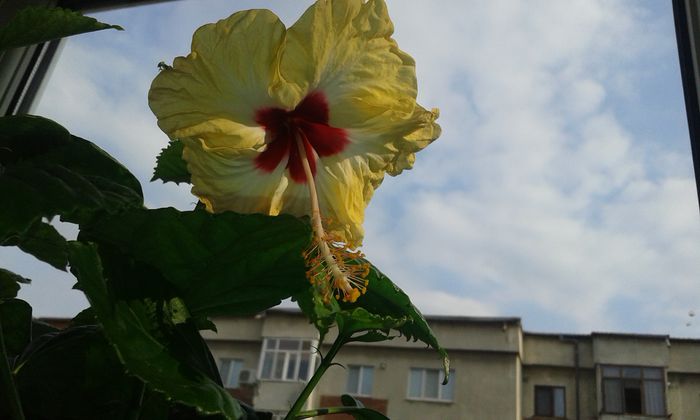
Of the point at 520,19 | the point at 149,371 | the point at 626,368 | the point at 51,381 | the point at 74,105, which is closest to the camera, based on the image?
the point at 149,371

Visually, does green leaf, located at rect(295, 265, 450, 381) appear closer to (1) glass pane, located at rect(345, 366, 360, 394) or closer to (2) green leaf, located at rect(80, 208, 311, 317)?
(2) green leaf, located at rect(80, 208, 311, 317)

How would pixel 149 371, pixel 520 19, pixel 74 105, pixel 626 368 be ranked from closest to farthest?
pixel 149 371, pixel 74 105, pixel 520 19, pixel 626 368

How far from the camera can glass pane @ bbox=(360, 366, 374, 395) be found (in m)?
5.09

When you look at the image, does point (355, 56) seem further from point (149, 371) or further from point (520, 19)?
point (520, 19)

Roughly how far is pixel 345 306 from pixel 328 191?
8 centimetres

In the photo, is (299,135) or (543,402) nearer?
(299,135)

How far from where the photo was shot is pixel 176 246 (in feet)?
1.05

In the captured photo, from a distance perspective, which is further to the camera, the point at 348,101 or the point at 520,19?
the point at 520,19

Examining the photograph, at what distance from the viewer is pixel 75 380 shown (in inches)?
14.5

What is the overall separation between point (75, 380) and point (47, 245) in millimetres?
141

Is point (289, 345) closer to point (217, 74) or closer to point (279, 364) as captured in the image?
point (279, 364)

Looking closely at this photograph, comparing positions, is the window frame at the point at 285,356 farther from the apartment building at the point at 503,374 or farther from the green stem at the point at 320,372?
the green stem at the point at 320,372

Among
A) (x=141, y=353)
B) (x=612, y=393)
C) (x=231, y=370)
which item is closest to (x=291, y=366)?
(x=231, y=370)

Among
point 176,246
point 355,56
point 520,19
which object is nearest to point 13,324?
point 176,246
